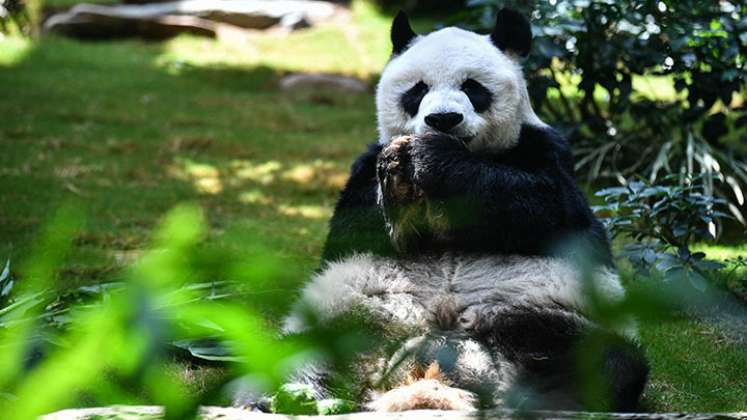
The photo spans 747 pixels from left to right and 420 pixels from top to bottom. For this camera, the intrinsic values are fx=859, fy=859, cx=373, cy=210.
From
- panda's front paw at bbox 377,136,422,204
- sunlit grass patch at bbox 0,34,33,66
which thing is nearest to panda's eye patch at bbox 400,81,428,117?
panda's front paw at bbox 377,136,422,204

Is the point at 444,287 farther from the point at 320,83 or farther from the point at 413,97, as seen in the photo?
the point at 320,83

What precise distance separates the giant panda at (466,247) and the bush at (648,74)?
2.29 m

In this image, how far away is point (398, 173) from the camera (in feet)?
10.7

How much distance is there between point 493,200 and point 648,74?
4.02 meters

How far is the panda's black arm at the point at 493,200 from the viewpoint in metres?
3.19

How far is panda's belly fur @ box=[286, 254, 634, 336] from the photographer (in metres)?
3.14

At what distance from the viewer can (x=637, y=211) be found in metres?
4.89

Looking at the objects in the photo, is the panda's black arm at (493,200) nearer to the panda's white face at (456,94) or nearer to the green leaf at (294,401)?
the panda's white face at (456,94)

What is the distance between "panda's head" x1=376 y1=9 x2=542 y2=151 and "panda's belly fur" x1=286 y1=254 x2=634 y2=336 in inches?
20.7

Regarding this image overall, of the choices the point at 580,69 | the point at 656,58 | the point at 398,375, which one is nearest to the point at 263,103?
the point at 580,69

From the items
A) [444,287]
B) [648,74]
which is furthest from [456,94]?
[648,74]

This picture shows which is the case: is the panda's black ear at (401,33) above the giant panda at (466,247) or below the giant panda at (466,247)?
above

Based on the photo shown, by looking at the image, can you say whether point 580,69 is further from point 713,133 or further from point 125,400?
point 125,400

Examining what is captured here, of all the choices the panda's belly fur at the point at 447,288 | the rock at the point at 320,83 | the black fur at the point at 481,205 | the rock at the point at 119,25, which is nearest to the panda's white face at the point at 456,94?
the black fur at the point at 481,205
